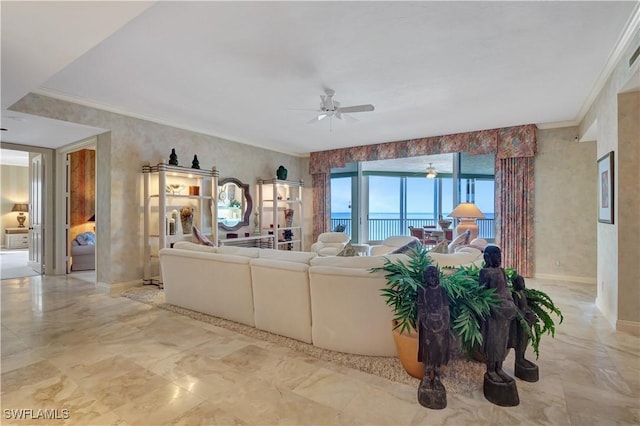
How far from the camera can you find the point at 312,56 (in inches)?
122

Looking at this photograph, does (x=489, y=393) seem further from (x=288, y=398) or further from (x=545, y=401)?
(x=288, y=398)

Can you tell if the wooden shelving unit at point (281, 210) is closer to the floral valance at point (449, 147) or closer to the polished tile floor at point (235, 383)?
the floral valance at point (449, 147)

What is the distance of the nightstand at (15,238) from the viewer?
981 centimetres

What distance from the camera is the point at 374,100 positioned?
4363 millimetres

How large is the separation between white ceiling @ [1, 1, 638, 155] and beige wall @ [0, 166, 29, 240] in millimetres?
8569

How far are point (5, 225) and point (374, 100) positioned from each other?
12271 mm

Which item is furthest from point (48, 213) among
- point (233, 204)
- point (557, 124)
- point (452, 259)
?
point (557, 124)

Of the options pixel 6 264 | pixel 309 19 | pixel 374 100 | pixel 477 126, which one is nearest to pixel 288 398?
pixel 309 19

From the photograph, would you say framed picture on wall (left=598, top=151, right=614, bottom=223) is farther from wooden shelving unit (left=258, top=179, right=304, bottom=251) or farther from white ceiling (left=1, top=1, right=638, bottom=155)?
wooden shelving unit (left=258, top=179, right=304, bottom=251)

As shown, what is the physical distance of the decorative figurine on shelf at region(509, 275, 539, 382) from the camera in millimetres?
2182

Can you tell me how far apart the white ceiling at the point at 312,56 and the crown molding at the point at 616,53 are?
1.3 inches

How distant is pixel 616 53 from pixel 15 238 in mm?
14190

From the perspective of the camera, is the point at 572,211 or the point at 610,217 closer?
the point at 610,217

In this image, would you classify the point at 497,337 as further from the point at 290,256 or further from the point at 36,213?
the point at 36,213
